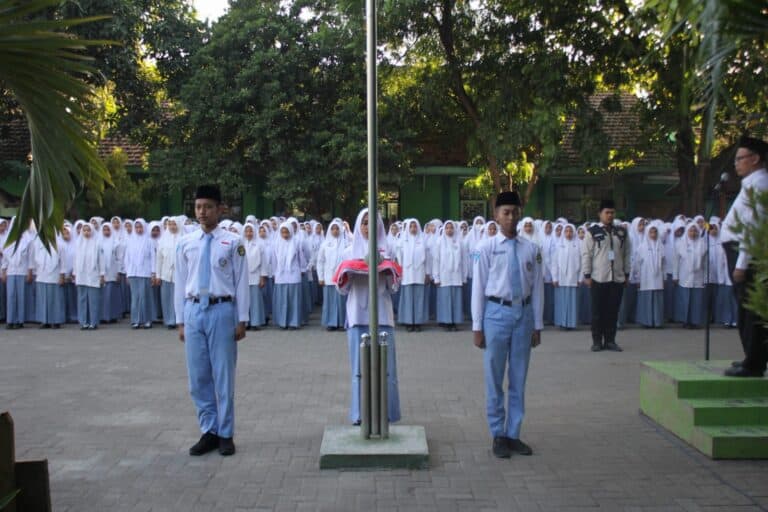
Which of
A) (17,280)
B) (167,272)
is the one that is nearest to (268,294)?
(167,272)

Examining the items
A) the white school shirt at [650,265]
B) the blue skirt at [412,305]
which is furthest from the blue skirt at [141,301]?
the white school shirt at [650,265]

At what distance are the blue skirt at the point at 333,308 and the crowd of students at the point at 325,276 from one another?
2 centimetres

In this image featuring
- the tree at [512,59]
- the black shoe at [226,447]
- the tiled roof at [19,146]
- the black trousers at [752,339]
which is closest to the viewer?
the black shoe at [226,447]

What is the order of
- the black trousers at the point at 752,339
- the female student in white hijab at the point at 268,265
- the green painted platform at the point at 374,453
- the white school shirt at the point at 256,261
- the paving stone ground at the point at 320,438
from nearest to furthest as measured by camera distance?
1. the paving stone ground at the point at 320,438
2. the green painted platform at the point at 374,453
3. the black trousers at the point at 752,339
4. the white school shirt at the point at 256,261
5. the female student in white hijab at the point at 268,265

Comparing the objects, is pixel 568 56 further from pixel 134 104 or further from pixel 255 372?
pixel 134 104

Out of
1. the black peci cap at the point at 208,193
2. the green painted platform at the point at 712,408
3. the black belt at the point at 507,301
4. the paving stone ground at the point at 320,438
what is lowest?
the paving stone ground at the point at 320,438

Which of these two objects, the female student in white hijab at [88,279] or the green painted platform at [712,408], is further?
the female student in white hijab at [88,279]

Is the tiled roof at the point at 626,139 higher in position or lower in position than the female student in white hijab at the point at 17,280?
higher

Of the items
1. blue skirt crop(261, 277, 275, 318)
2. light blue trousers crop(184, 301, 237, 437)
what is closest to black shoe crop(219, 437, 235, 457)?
light blue trousers crop(184, 301, 237, 437)

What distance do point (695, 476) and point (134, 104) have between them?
20.7 metres

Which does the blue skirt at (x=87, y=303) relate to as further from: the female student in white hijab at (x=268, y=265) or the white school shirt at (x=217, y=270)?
the white school shirt at (x=217, y=270)

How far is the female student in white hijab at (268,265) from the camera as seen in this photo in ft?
53.4

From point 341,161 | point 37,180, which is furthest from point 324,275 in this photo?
point 37,180

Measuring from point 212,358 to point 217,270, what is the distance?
0.74 m
